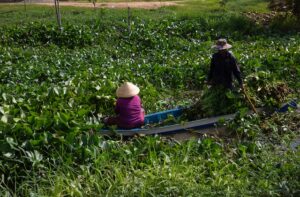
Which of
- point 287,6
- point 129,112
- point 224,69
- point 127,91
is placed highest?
point 287,6

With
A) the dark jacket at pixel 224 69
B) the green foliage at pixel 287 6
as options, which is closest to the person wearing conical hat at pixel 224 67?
the dark jacket at pixel 224 69

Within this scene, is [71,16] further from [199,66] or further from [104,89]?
[104,89]

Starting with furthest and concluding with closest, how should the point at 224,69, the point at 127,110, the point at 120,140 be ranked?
the point at 224,69
the point at 127,110
the point at 120,140

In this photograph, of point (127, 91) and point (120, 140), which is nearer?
point (120, 140)

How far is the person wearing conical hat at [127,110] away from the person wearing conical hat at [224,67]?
138cm

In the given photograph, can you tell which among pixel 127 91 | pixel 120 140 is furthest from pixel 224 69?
pixel 120 140

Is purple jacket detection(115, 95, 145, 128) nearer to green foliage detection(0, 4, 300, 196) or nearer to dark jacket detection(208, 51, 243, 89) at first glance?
green foliage detection(0, 4, 300, 196)

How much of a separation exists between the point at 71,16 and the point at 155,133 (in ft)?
42.4

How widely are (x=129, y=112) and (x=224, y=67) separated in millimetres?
1689

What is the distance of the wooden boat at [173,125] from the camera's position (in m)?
7.26

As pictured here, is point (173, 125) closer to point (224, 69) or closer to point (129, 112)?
point (129, 112)

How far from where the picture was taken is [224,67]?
812cm

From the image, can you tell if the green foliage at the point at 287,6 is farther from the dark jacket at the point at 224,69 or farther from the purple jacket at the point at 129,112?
the purple jacket at the point at 129,112

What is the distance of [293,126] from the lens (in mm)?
7465
